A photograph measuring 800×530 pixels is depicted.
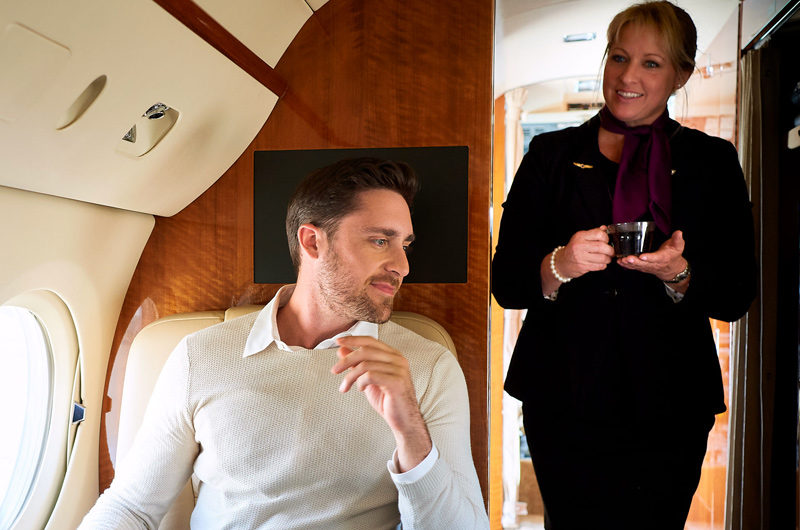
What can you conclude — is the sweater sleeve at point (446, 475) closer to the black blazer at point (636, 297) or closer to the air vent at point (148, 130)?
the black blazer at point (636, 297)

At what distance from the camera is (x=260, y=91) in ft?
5.95

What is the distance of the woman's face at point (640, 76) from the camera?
4.99ft

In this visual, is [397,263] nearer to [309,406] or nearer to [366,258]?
[366,258]

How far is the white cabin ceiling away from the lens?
1.16 m

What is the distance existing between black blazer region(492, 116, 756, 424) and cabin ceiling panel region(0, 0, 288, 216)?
905mm

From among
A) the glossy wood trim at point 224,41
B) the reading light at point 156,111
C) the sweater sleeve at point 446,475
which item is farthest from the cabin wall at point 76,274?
the sweater sleeve at point 446,475

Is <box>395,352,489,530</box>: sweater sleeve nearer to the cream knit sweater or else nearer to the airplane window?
the cream knit sweater

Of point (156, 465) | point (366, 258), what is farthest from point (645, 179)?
point (156, 465)

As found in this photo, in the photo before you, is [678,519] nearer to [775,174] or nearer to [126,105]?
[775,174]

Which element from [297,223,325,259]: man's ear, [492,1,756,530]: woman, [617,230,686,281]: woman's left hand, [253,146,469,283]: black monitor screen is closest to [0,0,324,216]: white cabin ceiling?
[253,146,469,283]: black monitor screen

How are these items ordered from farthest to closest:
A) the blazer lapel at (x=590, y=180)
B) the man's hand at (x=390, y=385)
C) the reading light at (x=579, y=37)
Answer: the reading light at (x=579, y=37), the blazer lapel at (x=590, y=180), the man's hand at (x=390, y=385)

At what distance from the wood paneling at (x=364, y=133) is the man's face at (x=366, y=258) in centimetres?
34

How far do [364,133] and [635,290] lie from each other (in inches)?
35.2

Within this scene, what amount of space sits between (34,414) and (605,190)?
1.66m
